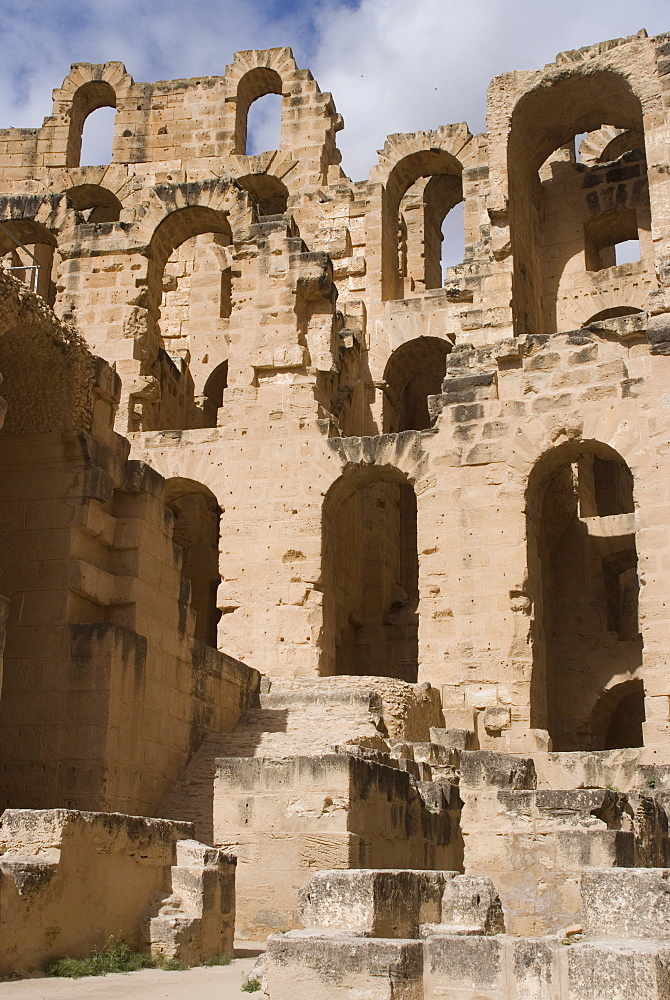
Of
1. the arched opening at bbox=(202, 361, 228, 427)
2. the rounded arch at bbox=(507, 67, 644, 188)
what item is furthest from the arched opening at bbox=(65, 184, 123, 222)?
the rounded arch at bbox=(507, 67, 644, 188)

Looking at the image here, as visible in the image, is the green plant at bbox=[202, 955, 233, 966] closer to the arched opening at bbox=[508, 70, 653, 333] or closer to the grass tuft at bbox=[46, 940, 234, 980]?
the grass tuft at bbox=[46, 940, 234, 980]

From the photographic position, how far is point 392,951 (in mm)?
5074

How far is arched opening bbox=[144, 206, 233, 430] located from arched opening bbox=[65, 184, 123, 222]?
86.3 inches

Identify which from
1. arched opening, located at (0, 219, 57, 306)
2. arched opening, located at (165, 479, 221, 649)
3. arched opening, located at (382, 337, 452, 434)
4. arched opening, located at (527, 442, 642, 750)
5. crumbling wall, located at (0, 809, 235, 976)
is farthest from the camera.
→ arched opening, located at (382, 337, 452, 434)

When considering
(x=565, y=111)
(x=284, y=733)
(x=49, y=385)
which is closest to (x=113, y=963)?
(x=284, y=733)

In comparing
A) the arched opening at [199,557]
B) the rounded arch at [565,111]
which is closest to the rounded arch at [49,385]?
the arched opening at [199,557]

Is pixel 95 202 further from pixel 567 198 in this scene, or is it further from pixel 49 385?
pixel 49 385

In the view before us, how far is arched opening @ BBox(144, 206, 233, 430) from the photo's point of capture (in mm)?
19078

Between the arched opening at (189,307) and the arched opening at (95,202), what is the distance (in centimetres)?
219

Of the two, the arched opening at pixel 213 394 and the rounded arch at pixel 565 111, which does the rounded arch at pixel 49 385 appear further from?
the rounded arch at pixel 565 111

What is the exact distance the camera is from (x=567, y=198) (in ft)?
74.8

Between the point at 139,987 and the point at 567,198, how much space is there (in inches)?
770

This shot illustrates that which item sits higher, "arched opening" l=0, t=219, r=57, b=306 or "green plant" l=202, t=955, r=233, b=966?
"arched opening" l=0, t=219, r=57, b=306

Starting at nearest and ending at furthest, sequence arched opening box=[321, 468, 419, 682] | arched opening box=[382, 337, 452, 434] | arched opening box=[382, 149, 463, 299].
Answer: arched opening box=[321, 468, 419, 682] → arched opening box=[382, 337, 452, 434] → arched opening box=[382, 149, 463, 299]
